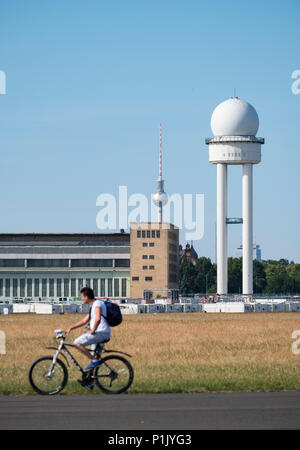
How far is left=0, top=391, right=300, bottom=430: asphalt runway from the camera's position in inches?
625

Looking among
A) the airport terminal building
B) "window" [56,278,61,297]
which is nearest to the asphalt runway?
the airport terminal building

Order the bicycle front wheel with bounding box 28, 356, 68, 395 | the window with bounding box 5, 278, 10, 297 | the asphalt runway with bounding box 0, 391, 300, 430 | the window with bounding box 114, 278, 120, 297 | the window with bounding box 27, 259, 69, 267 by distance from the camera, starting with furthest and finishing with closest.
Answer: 1. the window with bounding box 5, 278, 10, 297
2. the window with bounding box 114, 278, 120, 297
3. the window with bounding box 27, 259, 69, 267
4. the bicycle front wheel with bounding box 28, 356, 68, 395
5. the asphalt runway with bounding box 0, 391, 300, 430

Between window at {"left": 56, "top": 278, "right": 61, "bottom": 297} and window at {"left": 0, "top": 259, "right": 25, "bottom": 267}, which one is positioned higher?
window at {"left": 0, "top": 259, "right": 25, "bottom": 267}

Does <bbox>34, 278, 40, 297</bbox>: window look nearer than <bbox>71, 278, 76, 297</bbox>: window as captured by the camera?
No

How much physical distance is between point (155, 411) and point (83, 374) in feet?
9.37

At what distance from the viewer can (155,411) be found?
1778 centimetres

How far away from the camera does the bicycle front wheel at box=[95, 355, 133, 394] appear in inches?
795

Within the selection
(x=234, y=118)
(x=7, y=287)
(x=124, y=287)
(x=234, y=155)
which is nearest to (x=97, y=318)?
(x=234, y=155)

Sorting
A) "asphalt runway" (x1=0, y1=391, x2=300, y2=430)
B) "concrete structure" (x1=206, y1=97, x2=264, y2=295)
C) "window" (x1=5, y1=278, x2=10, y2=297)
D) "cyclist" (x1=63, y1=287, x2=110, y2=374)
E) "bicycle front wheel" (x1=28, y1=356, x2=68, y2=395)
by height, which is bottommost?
"asphalt runway" (x1=0, y1=391, x2=300, y2=430)

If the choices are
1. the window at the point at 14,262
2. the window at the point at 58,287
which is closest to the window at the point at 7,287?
the window at the point at 14,262

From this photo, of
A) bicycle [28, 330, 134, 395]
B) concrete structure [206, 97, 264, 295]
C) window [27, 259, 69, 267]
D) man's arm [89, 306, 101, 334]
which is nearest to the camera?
man's arm [89, 306, 101, 334]

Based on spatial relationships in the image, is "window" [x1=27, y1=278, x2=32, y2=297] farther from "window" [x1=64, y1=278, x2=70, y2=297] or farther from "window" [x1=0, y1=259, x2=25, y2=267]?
"window" [x1=64, y1=278, x2=70, y2=297]
